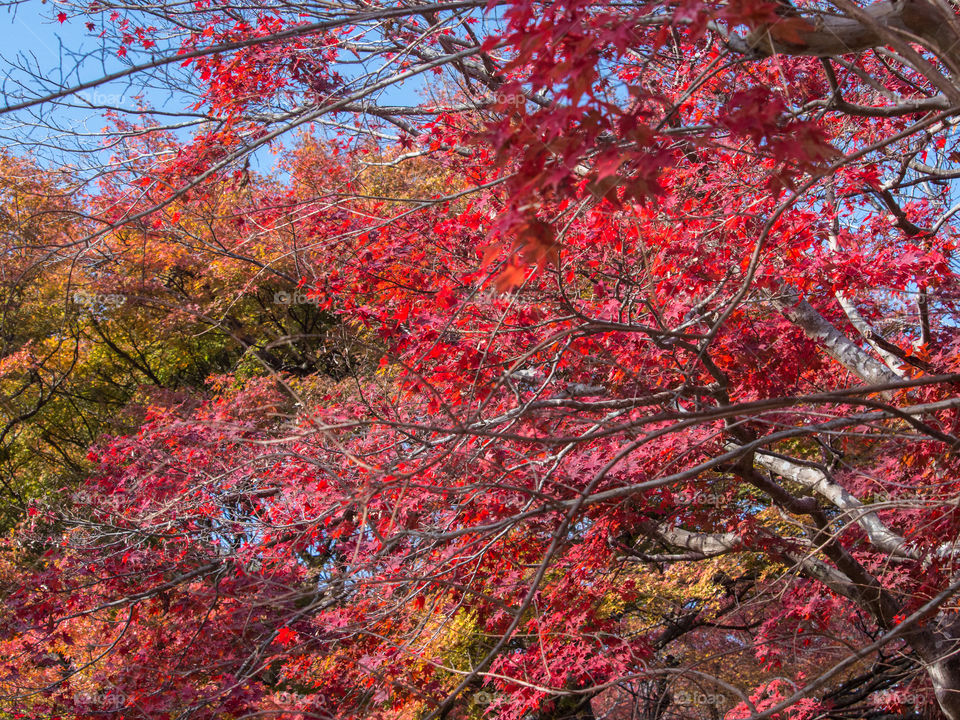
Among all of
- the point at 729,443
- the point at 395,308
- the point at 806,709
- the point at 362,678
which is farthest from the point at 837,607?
the point at 395,308

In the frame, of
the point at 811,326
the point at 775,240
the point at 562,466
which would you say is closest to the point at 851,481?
the point at 811,326

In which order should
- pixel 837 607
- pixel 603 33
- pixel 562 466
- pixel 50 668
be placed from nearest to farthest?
pixel 603 33, pixel 562 466, pixel 837 607, pixel 50 668

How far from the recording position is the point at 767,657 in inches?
275

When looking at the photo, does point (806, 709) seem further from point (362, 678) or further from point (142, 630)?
point (142, 630)

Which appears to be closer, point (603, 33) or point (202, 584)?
point (603, 33)

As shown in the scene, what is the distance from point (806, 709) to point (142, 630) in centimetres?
583

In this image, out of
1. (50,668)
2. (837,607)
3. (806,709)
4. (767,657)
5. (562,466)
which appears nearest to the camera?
(562,466)

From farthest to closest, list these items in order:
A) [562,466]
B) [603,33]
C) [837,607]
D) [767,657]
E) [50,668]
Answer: [50,668], [767,657], [837,607], [562,466], [603,33]

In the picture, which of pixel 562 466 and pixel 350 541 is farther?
pixel 350 541

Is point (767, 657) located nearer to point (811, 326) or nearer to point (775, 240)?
point (811, 326)

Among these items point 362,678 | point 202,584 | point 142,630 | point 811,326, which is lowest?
point 362,678

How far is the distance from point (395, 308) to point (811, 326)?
3.42 m

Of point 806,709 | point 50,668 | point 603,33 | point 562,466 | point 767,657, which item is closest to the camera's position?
point 603,33

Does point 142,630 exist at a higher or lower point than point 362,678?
higher
